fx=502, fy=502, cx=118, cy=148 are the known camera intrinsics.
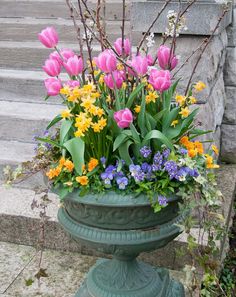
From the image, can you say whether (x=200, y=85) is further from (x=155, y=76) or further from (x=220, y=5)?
(x=220, y=5)

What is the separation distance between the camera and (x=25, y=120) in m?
3.70

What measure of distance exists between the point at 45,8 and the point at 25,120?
1.69 metres

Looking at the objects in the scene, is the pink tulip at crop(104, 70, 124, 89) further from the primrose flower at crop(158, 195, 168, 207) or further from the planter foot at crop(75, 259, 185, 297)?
the planter foot at crop(75, 259, 185, 297)

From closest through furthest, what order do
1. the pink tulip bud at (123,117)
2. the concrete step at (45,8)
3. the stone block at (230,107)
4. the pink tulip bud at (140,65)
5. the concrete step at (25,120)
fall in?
1. the pink tulip bud at (123,117)
2. the pink tulip bud at (140,65)
3. the concrete step at (25,120)
4. the stone block at (230,107)
5. the concrete step at (45,8)

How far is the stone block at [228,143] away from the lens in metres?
4.07

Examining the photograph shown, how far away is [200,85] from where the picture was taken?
2.26m

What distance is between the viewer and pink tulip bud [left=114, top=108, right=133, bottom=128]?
1.94 m

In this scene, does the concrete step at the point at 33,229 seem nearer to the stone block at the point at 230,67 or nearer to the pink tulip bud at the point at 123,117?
the stone block at the point at 230,67

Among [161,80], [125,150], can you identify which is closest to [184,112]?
[161,80]

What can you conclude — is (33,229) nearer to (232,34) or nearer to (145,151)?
(145,151)

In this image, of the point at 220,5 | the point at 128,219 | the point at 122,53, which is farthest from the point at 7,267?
the point at 220,5

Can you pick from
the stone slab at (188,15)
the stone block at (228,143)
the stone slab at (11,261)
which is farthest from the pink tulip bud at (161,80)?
the stone block at (228,143)

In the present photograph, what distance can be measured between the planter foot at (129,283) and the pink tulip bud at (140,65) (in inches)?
37.9

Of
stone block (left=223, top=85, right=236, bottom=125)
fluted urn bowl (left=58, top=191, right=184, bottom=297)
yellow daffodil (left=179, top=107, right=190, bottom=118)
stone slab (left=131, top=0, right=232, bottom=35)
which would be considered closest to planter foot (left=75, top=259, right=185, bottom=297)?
fluted urn bowl (left=58, top=191, right=184, bottom=297)
